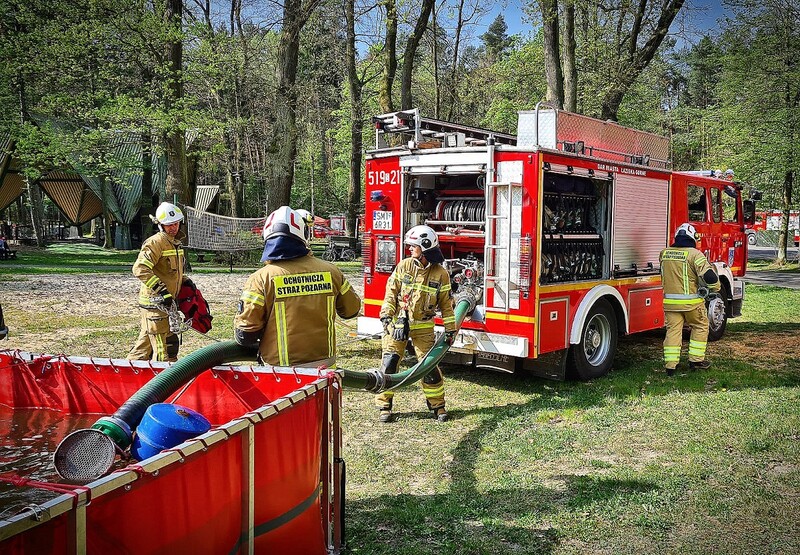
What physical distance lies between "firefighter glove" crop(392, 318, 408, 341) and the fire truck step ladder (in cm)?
119

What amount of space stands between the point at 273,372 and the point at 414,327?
291 centimetres

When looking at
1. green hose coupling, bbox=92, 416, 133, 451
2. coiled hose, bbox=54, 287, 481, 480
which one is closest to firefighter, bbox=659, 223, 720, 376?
coiled hose, bbox=54, 287, 481, 480

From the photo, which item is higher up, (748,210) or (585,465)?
(748,210)

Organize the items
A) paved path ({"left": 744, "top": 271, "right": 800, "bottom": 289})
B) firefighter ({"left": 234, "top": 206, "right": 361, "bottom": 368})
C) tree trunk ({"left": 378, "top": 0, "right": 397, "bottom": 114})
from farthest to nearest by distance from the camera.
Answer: paved path ({"left": 744, "top": 271, "right": 800, "bottom": 289}) < tree trunk ({"left": 378, "top": 0, "right": 397, "bottom": 114}) < firefighter ({"left": 234, "top": 206, "right": 361, "bottom": 368})

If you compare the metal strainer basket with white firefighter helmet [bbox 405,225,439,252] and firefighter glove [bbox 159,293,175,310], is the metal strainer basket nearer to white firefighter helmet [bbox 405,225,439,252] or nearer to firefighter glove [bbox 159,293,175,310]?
firefighter glove [bbox 159,293,175,310]

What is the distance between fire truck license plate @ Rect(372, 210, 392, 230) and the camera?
8125 mm

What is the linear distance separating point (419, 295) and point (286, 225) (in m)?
2.35

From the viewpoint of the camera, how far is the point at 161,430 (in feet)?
9.89

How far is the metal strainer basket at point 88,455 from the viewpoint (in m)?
2.81

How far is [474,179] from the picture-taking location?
329 inches

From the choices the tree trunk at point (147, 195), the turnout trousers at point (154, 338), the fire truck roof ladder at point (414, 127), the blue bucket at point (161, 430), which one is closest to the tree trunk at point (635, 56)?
the fire truck roof ladder at point (414, 127)

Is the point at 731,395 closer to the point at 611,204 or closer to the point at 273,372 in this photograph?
the point at 611,204

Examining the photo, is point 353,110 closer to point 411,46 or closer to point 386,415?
point 411,46

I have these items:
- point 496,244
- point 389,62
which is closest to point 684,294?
point 496,244
